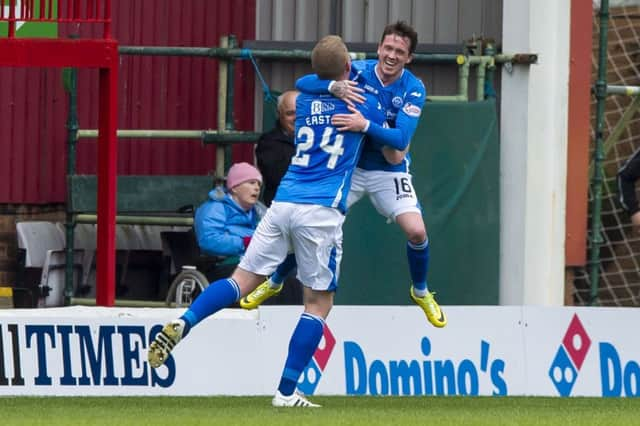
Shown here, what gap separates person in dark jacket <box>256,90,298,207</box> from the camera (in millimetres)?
12688

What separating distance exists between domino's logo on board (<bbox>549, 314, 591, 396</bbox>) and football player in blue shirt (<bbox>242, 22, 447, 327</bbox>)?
1825mm

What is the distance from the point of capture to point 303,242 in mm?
9734

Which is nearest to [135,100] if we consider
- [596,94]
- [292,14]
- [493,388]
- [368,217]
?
[292,14]

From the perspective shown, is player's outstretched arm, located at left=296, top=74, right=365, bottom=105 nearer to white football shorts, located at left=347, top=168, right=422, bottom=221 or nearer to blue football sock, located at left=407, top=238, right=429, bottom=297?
white football shorts, located at left=347, top=168, right=422, bottom=221

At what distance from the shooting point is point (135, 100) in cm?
1516

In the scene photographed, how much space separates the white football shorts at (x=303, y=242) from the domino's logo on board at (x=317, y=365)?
72.4 inches

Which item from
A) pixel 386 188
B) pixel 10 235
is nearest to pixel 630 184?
pixel 386 188

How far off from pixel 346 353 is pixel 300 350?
2.01 m

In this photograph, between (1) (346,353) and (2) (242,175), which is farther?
(2) (242,175)

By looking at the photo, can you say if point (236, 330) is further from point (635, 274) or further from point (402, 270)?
point (635, 274)

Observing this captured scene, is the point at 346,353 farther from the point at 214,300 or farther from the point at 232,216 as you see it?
the point at 214,300

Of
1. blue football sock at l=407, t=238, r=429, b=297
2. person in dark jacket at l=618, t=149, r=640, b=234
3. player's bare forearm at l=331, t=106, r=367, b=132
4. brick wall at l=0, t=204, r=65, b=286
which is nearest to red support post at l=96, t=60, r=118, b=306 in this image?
brick wall at l=0, t=204, r=65, b=286

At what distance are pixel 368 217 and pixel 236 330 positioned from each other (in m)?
2.52

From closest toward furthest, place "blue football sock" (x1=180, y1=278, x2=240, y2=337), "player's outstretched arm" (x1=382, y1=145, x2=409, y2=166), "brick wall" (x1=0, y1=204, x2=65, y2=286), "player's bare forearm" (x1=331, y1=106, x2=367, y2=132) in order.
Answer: "player's bare forearm" (x1=331, y1=106, x2=367, y2=132)
"blue football sock" (x1=180, y1=278, x2=240, y2=337)
"player's outstretched arm" (x1=382, y1=145, x2=409, y2=166)
"brick wall" (x1=0, y1=204, x2=65, y2=286)
